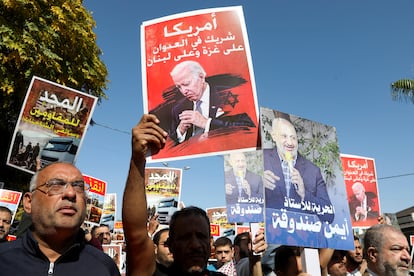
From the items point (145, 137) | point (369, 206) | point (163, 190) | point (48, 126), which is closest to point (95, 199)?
point (163, 190)

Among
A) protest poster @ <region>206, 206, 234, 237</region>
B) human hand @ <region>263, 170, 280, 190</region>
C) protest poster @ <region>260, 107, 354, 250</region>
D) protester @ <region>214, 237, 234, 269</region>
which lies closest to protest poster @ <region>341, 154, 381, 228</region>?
protester @ <region>214, 237, 234, 269</region>

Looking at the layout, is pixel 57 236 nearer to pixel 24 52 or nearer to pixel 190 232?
pixel 190 232

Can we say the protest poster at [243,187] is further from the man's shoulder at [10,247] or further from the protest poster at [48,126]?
the man's shoulder at [10,247]

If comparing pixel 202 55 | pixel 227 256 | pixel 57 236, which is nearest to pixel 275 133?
pixel 202 55

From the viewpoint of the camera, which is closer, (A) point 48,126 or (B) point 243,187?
(A) point 48,126

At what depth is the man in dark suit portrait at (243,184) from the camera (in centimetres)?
610

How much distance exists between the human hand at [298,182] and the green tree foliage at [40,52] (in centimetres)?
1215

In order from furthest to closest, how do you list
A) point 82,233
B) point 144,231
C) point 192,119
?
point 192,119 → point 82,233 → point 144,231

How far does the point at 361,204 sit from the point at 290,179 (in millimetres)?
3315

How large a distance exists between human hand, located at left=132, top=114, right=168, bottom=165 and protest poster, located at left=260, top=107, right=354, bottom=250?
1083 millimetres

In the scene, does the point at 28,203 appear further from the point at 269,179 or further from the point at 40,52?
the point at 40,52

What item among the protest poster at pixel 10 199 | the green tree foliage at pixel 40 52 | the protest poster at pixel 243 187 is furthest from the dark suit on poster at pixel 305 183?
the green tree foliage at pixel 40 52

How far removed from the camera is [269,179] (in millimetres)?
2936

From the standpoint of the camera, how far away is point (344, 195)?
3.36 meters
